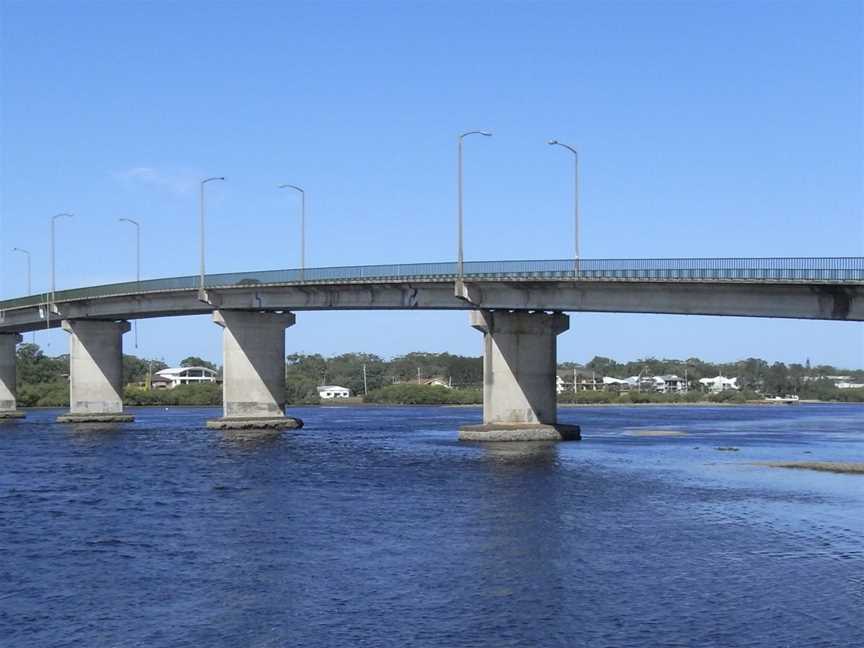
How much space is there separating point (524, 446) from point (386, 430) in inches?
1431

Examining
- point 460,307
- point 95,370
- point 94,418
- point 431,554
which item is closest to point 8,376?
point 95,370

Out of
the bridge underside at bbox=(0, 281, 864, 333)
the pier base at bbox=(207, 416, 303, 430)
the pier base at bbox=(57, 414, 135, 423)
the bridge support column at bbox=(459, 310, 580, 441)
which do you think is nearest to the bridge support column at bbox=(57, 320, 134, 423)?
the pier base at bbox=(57, 414, 135, 423)

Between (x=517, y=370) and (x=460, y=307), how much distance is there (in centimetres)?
632

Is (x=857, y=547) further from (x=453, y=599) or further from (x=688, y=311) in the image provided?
(x=688, y=311)

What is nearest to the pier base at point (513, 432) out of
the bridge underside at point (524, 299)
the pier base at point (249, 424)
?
the bridge underside at point (524, 299)

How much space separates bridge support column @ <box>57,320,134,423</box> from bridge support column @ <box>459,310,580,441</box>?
52.7 m

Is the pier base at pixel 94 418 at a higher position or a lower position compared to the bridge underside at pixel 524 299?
lower

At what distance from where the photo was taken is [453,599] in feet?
95.2

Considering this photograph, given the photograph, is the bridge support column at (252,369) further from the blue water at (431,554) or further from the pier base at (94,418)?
the blue water at (431,554)

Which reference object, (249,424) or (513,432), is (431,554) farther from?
(249,424)

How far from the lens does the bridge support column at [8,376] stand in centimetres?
14300

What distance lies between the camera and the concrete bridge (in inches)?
2603

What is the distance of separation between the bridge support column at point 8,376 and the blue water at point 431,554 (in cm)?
8027

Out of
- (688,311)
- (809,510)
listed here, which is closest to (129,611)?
(809,510)
